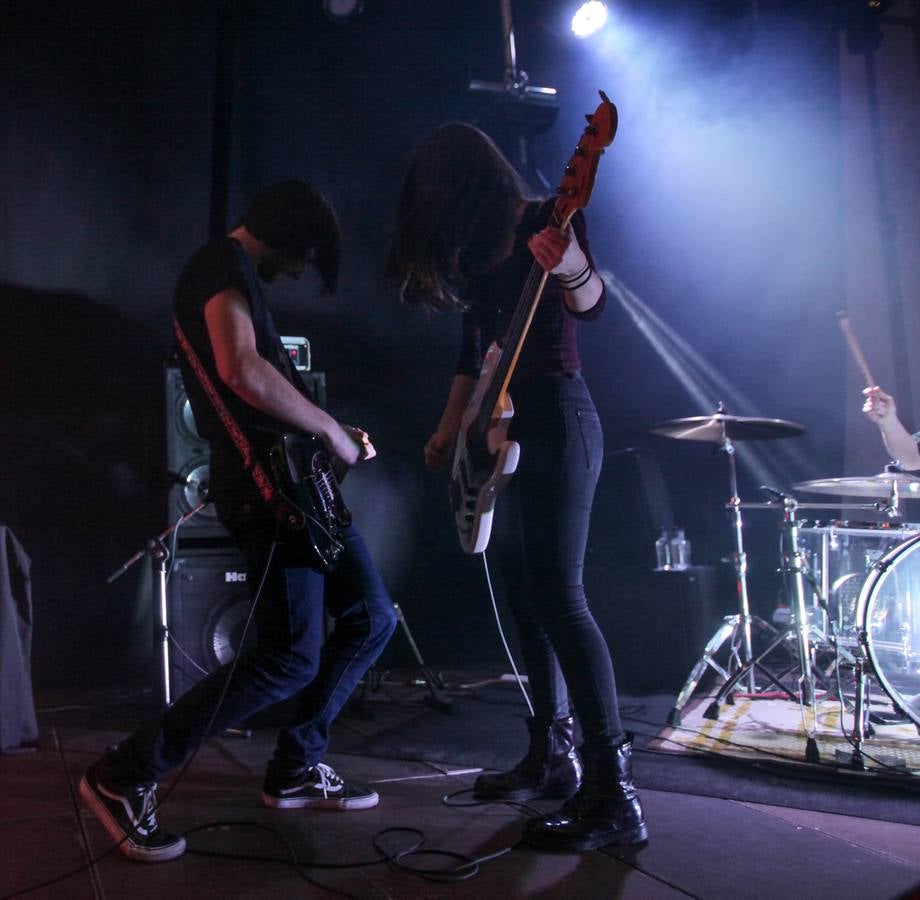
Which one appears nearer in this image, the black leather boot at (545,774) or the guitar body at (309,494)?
the guitar body at (309,494)

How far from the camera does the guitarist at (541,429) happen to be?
200cm

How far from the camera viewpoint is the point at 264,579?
2.09 m

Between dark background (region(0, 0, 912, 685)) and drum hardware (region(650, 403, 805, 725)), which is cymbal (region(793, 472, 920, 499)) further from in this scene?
→ dark background (region(0, 0, 912, 685))

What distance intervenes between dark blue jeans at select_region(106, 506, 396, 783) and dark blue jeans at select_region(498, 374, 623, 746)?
0.47 meters

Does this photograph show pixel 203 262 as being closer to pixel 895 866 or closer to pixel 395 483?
pixel 895 866

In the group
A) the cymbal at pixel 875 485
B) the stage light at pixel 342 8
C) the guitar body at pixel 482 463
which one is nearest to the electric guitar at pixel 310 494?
the guitar body at pixel 482 463

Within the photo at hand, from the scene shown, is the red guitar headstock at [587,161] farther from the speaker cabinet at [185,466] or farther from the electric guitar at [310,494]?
the speaker cabinet at [185,466]

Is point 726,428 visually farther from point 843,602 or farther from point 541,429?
point 541,429

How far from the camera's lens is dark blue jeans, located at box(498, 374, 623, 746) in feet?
6.59

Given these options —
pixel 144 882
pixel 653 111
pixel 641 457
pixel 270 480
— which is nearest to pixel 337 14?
pixel 653 111

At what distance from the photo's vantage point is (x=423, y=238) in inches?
91.2

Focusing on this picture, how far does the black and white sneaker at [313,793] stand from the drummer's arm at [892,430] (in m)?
2.44

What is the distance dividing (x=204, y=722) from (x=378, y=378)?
312cm

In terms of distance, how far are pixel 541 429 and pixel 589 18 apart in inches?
Result: 145
